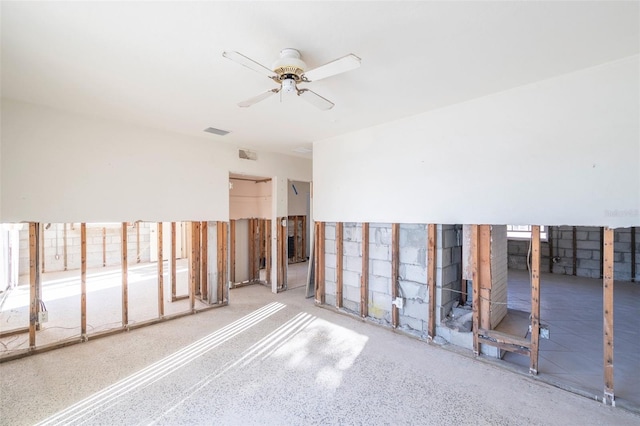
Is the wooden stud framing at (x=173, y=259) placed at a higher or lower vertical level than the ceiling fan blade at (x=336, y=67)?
lower

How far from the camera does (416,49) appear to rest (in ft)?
7.54

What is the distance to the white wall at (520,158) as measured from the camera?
2.51 metres

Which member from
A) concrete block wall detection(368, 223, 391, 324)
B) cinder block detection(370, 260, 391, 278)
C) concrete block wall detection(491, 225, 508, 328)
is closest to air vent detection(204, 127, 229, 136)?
concrete block wall detection(368, 223, 391, 324)

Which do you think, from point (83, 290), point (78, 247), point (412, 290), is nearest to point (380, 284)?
point (412, 290)

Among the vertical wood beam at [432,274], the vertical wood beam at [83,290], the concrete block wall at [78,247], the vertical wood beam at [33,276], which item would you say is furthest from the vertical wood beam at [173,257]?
the vertical wood beam at [432,274]

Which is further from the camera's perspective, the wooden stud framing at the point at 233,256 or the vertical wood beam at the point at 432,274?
the wooden stud framing at the point at 233,256

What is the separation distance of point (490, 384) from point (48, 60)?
501cm

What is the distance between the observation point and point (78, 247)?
27.3 feet

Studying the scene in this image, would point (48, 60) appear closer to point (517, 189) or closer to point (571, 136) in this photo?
point (517, 189)

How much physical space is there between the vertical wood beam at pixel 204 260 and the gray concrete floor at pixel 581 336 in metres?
4.74

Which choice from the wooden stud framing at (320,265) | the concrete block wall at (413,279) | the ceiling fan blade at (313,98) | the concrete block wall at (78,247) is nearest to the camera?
the ceiling fan blade at (313,98)

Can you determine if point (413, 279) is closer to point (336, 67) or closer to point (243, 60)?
point (336, 67)

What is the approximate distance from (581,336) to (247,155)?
5.83 metres

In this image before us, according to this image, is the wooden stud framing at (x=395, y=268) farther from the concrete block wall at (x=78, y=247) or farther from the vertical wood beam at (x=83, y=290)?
the concrete block wall at (x=78, y=247)
